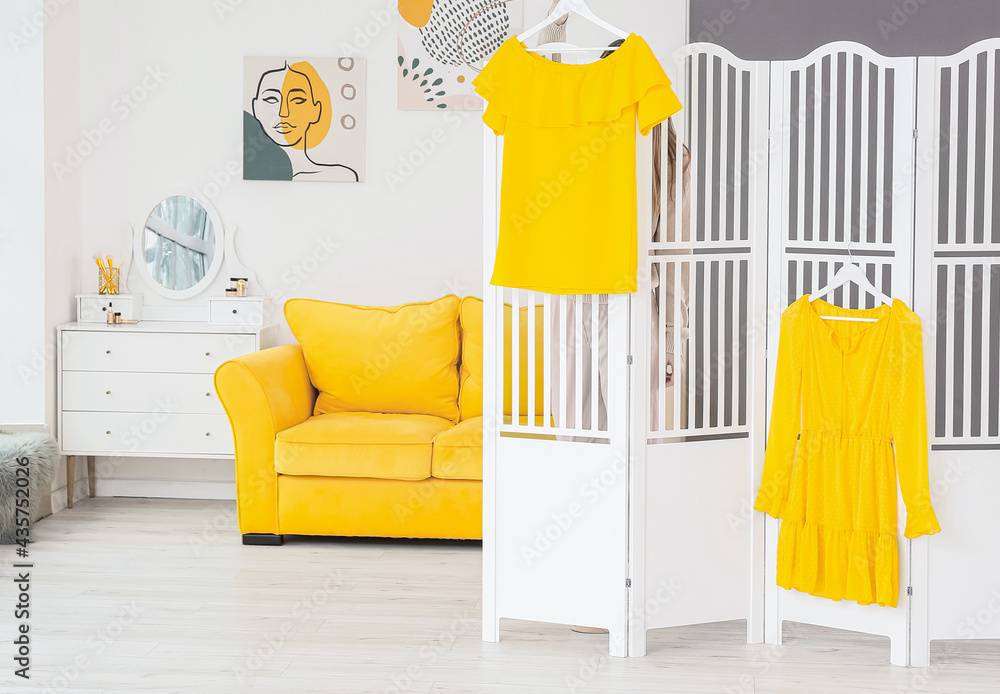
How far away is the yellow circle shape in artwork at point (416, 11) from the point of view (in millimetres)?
4254

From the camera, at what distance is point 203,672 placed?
8.13 feet

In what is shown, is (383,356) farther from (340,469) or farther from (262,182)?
(262,182)

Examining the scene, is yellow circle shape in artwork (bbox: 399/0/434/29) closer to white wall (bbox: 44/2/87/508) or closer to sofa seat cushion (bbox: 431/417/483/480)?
white wall (bbox: 44/2/87/508)

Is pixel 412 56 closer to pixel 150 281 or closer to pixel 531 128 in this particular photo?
pixel 150 281

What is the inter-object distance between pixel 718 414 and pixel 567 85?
40.2 inches

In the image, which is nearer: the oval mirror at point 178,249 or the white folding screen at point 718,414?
the white folding screen at point 718,414

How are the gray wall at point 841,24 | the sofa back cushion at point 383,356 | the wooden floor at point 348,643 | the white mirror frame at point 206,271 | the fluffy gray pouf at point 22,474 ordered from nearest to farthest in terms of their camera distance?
the wooden floor at point 348,643
the fluffy gray pouf at point 22,474
the gray wall at point 841,24
the sofa back cushion at point 383,356
the white mirror frame at point 206,271

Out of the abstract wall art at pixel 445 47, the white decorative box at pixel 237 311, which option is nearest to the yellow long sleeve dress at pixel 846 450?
the abstract wall art at pixel 445 47

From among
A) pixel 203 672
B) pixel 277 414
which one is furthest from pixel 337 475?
pixel 203 672

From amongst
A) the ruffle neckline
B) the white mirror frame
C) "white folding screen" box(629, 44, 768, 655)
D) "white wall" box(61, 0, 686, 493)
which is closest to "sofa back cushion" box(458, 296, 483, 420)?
"white wall" box(61, 0, 686, 493)

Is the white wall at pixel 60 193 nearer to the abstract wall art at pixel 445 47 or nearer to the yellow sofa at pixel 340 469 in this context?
the yellow sofa at pixel 340 469

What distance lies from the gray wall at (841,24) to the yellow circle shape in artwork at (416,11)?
1.20 metres

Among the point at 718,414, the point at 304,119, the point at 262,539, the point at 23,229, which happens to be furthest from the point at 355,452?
the point at 23,229

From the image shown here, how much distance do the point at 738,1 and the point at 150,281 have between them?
2987 mm
